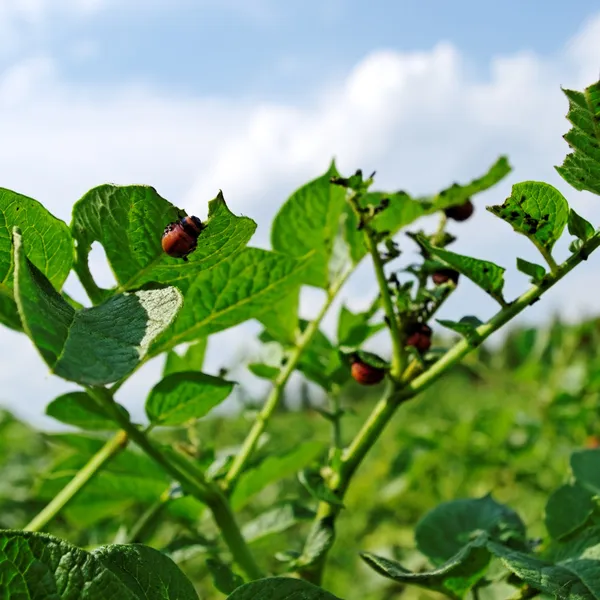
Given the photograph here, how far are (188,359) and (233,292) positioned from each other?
347 millimetres

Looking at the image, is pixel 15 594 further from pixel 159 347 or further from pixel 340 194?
pixel 340 194

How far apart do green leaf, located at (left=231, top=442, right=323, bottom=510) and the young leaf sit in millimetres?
48

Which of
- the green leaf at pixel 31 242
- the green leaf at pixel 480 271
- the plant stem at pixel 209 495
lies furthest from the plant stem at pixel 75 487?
the green leaf at pixel 480 271

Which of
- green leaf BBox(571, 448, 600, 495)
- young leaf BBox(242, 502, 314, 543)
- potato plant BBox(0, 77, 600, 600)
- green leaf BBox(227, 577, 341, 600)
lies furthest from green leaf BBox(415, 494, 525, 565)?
green leaf BBox(227, 577, 341, 600)

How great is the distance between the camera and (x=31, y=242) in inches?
29.1

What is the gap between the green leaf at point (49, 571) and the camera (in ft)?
1.82

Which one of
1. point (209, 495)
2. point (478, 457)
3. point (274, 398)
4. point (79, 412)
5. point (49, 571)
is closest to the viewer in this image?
point (49, 571)

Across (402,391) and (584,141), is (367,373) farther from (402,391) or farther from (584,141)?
(584,141)

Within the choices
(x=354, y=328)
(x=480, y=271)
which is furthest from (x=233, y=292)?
(x=354, y=328)

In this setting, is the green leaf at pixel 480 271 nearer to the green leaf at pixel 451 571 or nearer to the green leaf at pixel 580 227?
the green leaf at pixel 580 227

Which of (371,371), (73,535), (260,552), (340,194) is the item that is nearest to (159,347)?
(371,371)

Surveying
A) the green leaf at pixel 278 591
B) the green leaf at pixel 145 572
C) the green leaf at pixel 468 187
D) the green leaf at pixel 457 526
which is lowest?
the green leaf at pixel 457 526

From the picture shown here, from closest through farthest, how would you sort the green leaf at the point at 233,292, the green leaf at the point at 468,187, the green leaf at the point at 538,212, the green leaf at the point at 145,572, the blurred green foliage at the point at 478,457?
the green leaf at the point at 145,572 < the green leaf at the point at 538,212 < the green leaf at the point at 233,292 < the green leaf at the point at 468,187 < the blurred green foliage at the point at 478,457

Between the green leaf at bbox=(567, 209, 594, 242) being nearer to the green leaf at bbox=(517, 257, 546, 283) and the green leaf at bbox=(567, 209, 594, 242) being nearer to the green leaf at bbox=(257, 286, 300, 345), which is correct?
the green leaf at bbox=(517, 257, 546, 283)
